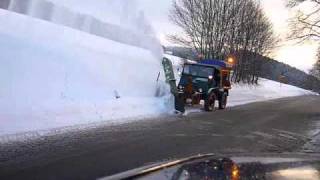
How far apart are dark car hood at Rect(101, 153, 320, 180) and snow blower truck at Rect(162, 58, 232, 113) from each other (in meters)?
20.9

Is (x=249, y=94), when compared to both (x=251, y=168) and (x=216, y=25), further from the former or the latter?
(x=251, y=168)

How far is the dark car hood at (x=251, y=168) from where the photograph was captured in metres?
3.72

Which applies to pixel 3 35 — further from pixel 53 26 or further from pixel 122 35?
pixel 122 35

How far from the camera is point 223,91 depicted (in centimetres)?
3098

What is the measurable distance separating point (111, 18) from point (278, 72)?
361 ft

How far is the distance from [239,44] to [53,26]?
99.4 feet

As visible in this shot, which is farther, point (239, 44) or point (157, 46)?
point (239, 44)

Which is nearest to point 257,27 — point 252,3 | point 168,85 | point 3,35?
point 252,3

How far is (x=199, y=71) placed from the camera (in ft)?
95.7

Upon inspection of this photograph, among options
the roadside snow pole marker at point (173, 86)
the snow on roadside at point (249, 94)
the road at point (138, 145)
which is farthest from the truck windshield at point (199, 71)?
the snow on roadside at point (249, 94)

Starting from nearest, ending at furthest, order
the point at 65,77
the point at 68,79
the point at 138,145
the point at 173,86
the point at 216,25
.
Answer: the point at 138,145, the point at 65,77, the point at 68,79, the point at 173,86, the point at 216,25

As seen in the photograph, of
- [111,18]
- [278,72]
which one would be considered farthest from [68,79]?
[278,72]

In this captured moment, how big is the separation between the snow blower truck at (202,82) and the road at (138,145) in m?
5.29

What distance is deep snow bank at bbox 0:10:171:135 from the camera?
707 inches
